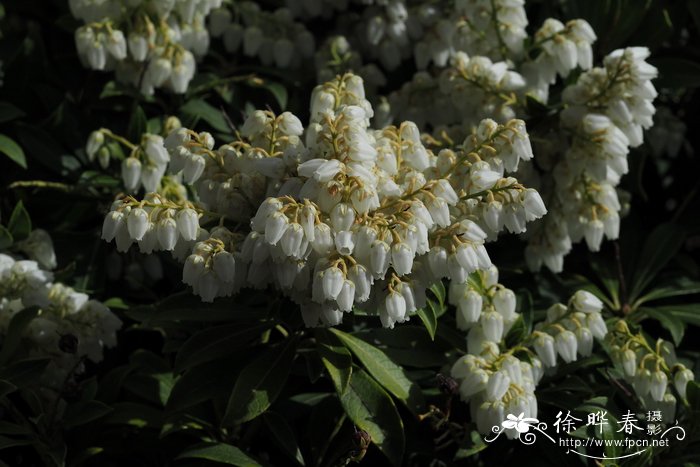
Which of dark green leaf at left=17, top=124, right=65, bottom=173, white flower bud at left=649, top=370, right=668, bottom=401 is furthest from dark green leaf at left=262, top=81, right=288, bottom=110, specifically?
white flower bud at left=649, top=370, right=668, bottom=401

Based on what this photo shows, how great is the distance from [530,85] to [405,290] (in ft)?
3.87

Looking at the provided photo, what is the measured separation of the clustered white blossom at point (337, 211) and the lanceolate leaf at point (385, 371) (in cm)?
16

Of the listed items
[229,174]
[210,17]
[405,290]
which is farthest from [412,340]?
[210,17]

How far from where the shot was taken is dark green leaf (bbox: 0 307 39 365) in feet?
9.61

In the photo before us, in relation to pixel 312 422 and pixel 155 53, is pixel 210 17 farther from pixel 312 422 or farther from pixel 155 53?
pixel 312 422

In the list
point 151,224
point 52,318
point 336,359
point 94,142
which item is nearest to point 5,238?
point 52,318

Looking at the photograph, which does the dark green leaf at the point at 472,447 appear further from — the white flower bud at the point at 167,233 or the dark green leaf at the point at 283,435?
the white flower bud at the point at 167,233

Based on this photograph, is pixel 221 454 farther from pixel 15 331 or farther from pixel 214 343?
pixel 15 331

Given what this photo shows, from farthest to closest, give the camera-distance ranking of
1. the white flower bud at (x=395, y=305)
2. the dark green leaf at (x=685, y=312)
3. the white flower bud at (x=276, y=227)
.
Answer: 1. the dark green leaf at (x=685, y=312)
2. the white flower bud at (x=395, y=305)
3. the white flower bud at (x=276, y=227)

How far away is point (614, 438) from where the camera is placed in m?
2.78

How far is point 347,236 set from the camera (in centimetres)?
237

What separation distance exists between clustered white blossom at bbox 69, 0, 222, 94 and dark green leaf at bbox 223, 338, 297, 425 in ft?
3.54

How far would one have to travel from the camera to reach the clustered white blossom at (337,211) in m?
2.38

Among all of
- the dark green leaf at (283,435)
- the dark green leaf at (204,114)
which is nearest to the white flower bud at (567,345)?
the dark green leaf at (283,435)
